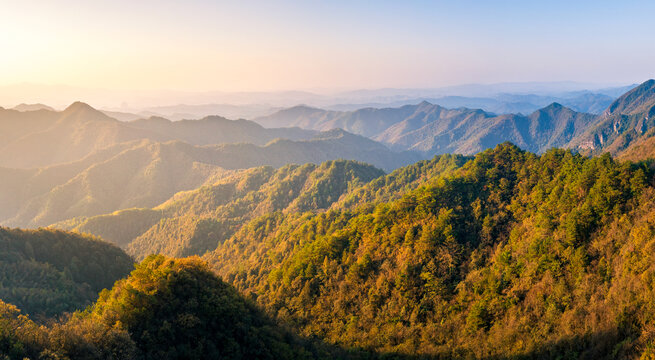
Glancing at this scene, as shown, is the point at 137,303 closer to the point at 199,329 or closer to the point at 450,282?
the point at 199,329

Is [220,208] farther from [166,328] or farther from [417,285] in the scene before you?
[166,328]

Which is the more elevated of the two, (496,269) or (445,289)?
(496,269)

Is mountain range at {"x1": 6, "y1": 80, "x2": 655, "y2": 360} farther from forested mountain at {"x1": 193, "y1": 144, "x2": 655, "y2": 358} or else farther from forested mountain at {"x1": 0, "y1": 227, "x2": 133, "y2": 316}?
forested mountain at {"x1": 0, "y1": 227, "x2": 133, "y2": 316}

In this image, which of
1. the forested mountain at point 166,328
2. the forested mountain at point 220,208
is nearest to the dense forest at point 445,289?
Result: the forested mountain at point 166,328

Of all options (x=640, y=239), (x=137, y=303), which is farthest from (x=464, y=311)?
(x=137, y=303)

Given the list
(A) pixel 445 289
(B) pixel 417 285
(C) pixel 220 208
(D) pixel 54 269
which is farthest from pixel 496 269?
(C) pixel 220 208

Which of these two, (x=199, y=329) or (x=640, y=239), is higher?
(x=640, y=239)
